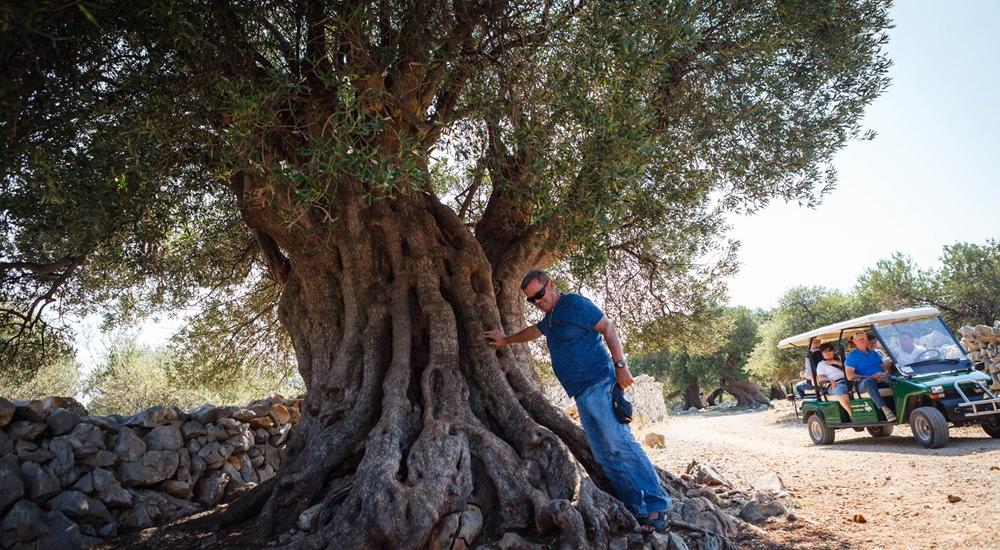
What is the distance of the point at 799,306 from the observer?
29.2 meters

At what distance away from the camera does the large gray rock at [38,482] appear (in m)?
6.12

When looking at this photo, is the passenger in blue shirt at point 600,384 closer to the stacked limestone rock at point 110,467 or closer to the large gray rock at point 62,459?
the stacked limestone rock at point 110,467

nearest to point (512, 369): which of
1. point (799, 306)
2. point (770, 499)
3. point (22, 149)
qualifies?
point (770, 499)

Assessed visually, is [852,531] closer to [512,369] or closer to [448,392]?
[512,369]

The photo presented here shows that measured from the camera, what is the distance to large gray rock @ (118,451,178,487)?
6.91 metres

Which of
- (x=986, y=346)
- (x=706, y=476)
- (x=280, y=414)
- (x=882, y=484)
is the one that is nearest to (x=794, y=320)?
(x=986, y=346)

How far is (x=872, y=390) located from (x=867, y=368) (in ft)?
1.70

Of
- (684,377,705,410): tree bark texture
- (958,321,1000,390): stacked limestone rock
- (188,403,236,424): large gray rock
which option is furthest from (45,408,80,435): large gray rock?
(684,377,705,410): tree bark texture

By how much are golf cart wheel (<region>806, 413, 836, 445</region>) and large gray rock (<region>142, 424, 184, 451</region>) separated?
10946 mm

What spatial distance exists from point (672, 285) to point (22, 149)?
8.52 m

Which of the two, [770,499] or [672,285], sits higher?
[672,285]

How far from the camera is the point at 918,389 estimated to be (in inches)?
383

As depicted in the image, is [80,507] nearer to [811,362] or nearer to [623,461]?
[623,461]

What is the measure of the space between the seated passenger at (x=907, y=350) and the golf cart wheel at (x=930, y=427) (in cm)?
109
